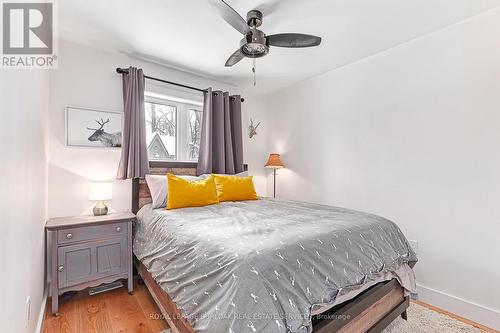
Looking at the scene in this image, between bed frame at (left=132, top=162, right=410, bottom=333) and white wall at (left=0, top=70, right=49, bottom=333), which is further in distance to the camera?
bed frame at (left=132, top=162, right=410, bottom=333)

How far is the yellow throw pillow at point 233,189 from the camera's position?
9.38 feet

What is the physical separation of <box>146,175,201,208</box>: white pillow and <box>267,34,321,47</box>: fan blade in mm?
1768

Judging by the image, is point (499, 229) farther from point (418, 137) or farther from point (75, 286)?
point (75, 286)

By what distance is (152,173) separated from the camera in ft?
9.66

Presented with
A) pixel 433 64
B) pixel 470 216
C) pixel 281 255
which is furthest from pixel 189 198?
pixel 433 64

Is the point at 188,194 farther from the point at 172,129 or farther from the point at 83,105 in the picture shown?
the point at 83,105

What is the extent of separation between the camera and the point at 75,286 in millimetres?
2076

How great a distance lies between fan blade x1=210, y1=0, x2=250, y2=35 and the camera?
1625mm

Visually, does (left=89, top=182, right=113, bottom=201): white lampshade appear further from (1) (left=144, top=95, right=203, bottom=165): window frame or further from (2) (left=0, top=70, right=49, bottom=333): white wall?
(1) (left=144, top=95, right=203, bottom=165): window frame

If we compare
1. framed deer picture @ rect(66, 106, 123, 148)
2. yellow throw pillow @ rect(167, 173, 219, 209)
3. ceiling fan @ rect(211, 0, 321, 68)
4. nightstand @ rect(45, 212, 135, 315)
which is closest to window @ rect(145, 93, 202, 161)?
framed deer picture @ rect(66, 106, 123, 148)

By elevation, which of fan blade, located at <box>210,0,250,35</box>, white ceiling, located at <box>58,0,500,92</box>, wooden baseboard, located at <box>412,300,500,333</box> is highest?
white ceiling, located at <box>58,0,500,92</box>

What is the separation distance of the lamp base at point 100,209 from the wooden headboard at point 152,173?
329mm
